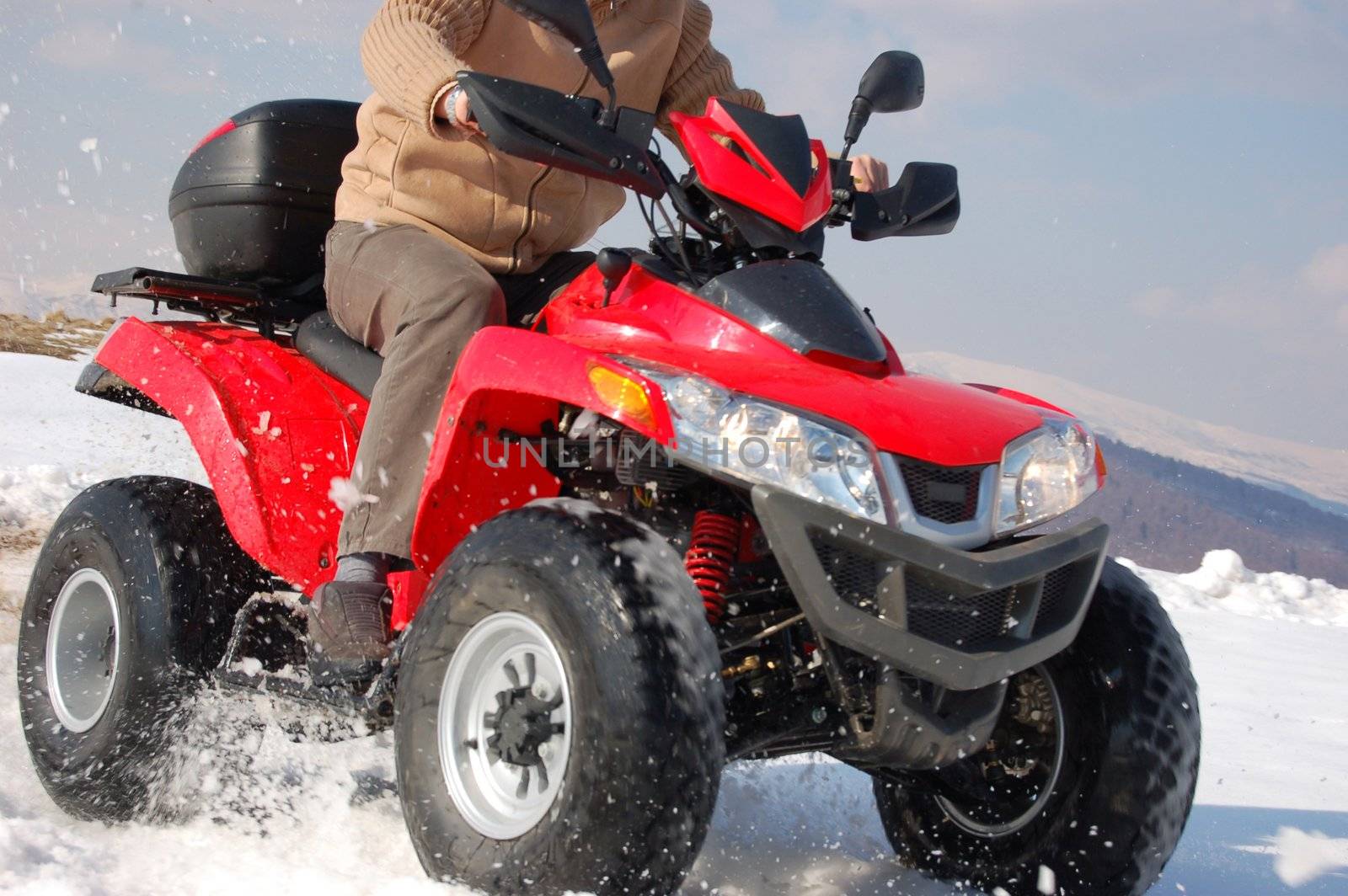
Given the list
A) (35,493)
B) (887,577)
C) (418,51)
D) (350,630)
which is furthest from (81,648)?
(35,493)

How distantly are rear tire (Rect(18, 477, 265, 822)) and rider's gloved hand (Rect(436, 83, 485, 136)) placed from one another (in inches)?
57.3

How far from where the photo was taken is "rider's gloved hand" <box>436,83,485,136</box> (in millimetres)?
2598

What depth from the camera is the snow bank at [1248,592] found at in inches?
334

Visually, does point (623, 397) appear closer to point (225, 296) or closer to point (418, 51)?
point (418, 51)

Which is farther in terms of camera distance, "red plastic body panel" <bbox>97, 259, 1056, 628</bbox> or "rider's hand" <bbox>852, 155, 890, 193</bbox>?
"rider's hand" <bbox>852, 155, 890, 193</bbox>

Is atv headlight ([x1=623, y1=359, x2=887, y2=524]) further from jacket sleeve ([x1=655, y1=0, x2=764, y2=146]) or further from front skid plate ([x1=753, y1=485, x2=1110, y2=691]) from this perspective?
jacket sleeve ([x1=655, y1=0, x2=764, y2=146])

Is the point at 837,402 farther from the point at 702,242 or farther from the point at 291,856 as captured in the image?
the point at 291,856

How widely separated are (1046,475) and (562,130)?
1119 millimetres

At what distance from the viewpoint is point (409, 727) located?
2.33m

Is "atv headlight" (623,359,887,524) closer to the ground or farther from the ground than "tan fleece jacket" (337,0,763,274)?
closer to the ground

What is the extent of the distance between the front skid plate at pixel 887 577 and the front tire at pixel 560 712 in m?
0.19

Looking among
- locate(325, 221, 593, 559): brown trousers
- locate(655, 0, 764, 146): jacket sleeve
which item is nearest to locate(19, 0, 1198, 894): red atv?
locate(325, 221, 593, 559): brown trousers

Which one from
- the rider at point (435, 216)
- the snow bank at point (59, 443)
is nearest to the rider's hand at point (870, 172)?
the rider at point (435, 216)

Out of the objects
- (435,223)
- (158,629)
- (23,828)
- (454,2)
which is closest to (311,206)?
(435,223)
